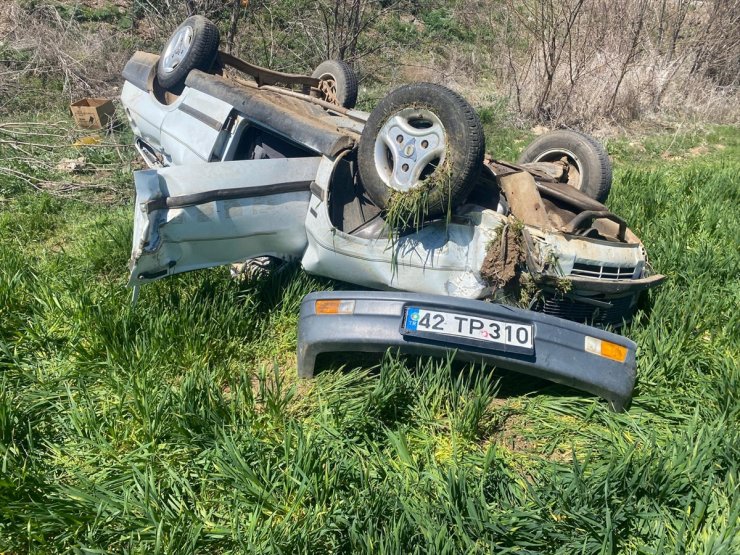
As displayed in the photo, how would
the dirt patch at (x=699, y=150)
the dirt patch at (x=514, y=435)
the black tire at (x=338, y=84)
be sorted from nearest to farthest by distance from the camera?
the dirt patch at (x=514, y=435), the black tire at (x=338, y=84), the dirt patch at (x=699, y=150)

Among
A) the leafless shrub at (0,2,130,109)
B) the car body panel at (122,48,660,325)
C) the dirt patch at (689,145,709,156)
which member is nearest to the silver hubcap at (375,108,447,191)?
the car body panel at (122,48,660,325)

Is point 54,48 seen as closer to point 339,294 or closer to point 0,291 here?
point 0,291

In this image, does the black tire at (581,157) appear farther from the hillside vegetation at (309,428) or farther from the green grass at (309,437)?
the green grass at (309,437)

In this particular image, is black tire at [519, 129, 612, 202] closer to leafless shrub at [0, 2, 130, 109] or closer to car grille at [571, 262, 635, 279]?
car grille at [571, 262, 635, 279]

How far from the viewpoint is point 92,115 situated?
23.9 ft

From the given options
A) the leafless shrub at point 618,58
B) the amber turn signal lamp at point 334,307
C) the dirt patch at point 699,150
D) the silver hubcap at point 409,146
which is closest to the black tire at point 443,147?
the silver hubcap at point 409,146

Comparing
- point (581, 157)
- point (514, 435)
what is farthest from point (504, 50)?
point (514, 435)

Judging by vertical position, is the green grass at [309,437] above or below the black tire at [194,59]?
below

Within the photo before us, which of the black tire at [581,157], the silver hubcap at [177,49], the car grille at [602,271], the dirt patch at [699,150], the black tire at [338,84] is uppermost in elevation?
the silver hubcap at [177,49]

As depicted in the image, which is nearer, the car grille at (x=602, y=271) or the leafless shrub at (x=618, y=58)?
the car grille at (x=602, y=271)

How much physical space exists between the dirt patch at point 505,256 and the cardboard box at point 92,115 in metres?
6.00

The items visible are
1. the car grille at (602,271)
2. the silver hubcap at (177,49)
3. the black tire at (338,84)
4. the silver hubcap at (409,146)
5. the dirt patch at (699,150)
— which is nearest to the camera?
the silver hubcap at (409,146)

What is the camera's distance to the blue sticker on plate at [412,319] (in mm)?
2799

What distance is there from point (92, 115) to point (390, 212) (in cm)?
584
